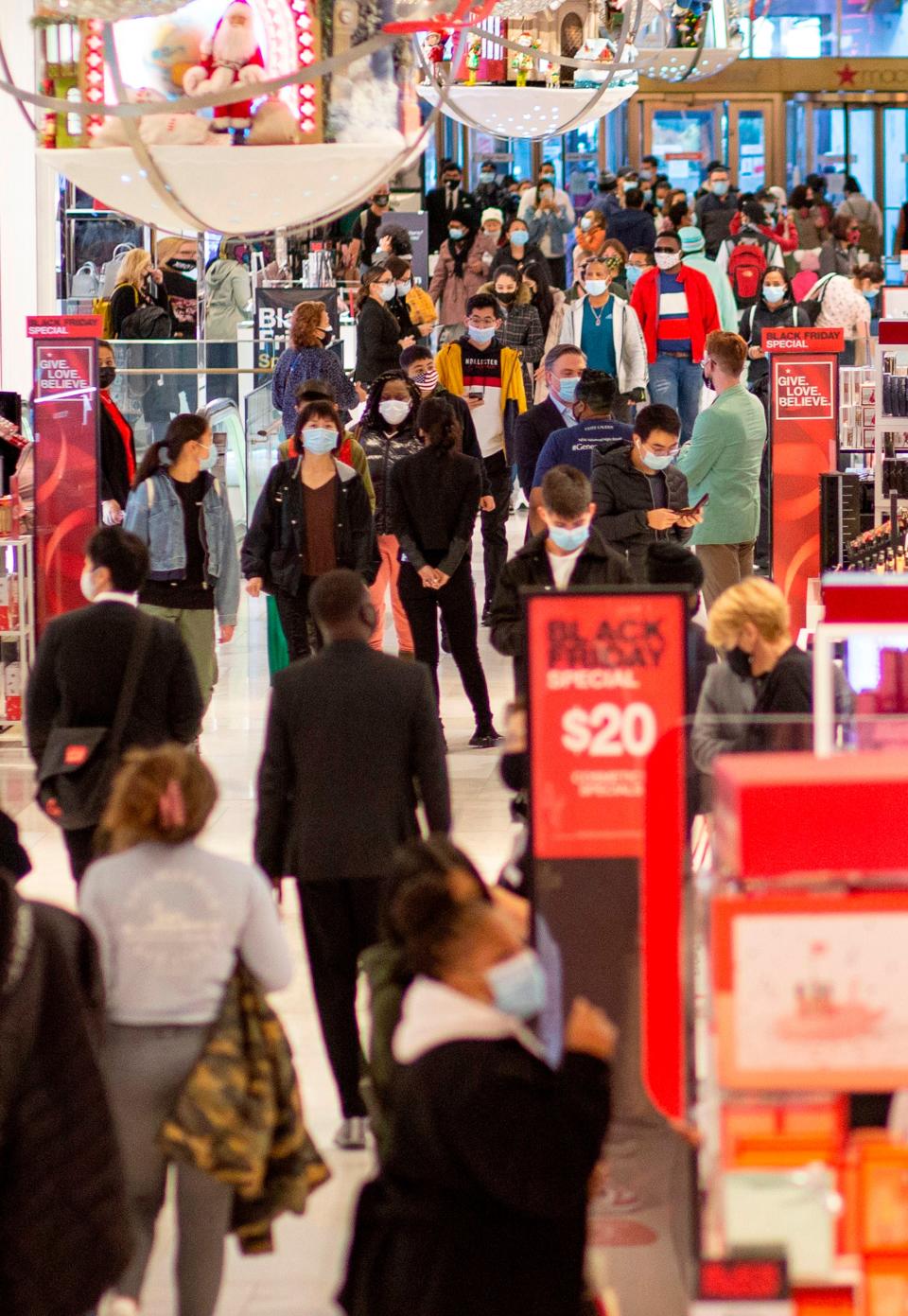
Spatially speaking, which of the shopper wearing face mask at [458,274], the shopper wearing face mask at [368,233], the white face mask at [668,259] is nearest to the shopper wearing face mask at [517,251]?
the shopper wearing face mask at [458,274]

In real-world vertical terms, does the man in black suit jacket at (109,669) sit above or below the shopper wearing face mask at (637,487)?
below

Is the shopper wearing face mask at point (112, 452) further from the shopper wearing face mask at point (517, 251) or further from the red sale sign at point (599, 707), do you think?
the shopper wearing face mask at point (517, 251)

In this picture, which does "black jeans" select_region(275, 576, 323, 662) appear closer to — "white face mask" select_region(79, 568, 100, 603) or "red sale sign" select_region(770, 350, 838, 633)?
"white face mask" select_region(79, 568, 100, 603)

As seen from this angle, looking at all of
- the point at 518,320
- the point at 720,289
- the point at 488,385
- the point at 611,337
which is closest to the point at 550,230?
the point at 720,289

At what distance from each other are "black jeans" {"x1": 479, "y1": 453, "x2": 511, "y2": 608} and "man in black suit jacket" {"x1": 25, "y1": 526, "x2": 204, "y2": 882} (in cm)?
595

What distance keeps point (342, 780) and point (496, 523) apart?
6821 mm

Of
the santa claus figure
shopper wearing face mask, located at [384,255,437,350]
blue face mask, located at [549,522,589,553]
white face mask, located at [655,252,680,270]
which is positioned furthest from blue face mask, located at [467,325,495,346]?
the santa claus figure

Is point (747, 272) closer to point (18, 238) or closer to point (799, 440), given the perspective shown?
point (18, 238)

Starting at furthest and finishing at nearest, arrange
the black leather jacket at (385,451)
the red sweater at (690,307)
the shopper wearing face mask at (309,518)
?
the red sweater at (690,307) < the black leather jacket at (385,451) < the shopper wearing face mask at (309,518)

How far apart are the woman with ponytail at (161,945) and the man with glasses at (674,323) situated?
1029cm

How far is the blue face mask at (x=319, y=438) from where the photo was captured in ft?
28.7

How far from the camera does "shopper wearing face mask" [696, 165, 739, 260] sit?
2098cm

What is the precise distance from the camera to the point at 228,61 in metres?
4.35

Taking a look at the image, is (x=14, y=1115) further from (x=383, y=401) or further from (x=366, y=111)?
(x=383, y=401)
